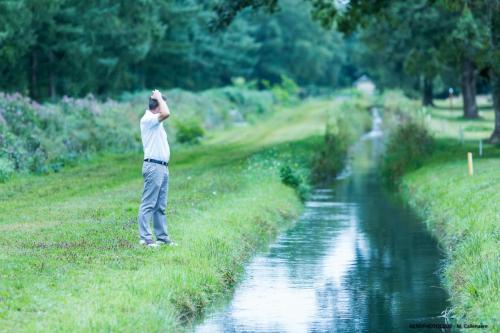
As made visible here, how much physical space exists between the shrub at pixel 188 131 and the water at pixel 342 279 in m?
22.9

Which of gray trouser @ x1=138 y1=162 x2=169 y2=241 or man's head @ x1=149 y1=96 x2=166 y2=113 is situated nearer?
man's head @ x1=149 y1=96 x2=166 y2=113

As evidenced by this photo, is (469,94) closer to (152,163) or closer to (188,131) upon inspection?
(188,131)

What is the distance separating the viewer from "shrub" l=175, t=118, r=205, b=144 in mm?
51281

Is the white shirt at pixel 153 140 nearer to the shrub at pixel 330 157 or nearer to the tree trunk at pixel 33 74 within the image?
the shrub at pixel 330 157

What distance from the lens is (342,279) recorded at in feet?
58.0

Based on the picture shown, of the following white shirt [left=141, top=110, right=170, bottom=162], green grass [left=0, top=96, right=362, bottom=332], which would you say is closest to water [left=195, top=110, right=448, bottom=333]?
green grass [left=0, top=96, right=362, bottom=332]

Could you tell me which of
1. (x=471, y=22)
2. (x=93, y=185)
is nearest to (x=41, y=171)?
(x=93, y=185)

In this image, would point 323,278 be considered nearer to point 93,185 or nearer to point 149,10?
point 93,185

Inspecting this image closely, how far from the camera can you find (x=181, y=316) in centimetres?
1380

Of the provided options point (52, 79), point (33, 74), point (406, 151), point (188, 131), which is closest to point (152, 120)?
point (406, 151)

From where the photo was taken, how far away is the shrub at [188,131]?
51.3 meters

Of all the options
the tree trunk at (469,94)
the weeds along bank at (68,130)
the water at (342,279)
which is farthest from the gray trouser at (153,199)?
the tree trunk at (469,94)

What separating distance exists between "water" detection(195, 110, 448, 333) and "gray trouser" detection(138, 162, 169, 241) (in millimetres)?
1662

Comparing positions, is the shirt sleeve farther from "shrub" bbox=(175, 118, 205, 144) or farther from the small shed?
the small shed
